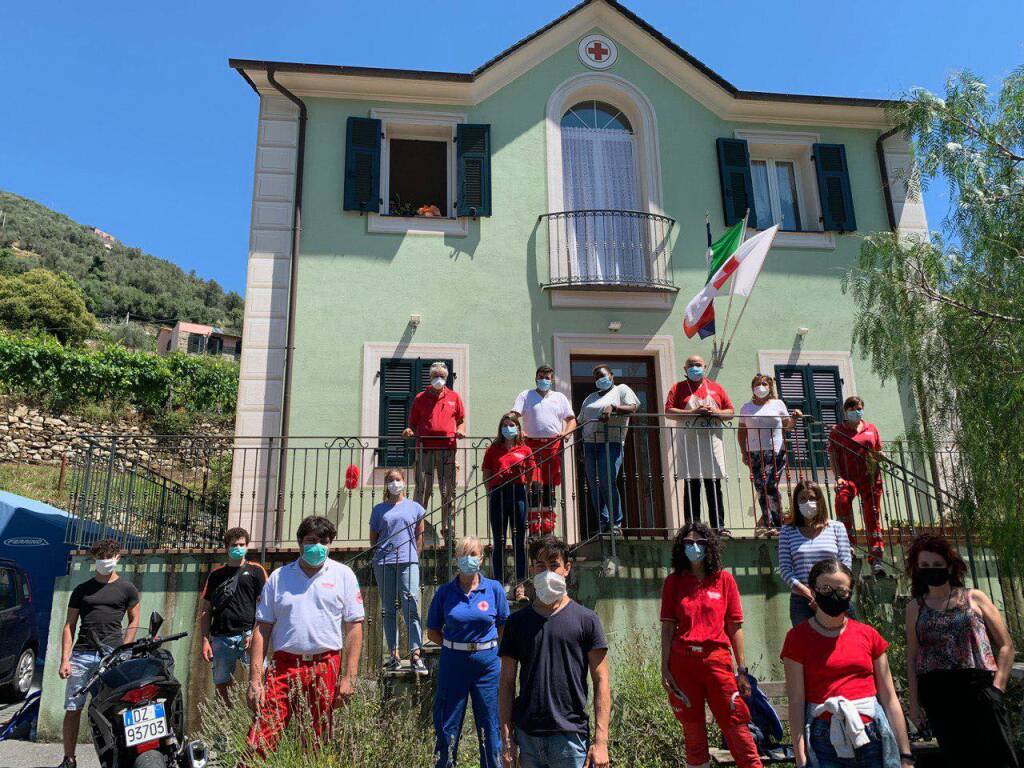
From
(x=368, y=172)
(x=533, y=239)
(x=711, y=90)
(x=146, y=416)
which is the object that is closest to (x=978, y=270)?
(x=533, y=239)

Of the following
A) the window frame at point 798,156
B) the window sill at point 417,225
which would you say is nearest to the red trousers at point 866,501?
the window frame at point 798,156

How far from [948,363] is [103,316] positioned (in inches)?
2340

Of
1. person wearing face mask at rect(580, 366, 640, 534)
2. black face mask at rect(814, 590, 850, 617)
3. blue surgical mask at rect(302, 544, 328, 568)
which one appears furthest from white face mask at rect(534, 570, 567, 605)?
person wearing face mask at rect(580, 366, 640, 534)

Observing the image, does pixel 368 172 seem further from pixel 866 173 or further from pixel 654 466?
pixel 866 173

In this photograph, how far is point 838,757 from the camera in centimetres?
371

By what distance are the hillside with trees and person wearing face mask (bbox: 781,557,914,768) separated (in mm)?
50609

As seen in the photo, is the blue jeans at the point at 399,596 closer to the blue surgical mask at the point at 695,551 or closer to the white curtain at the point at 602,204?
the blue surgical mask at the point at 695,551

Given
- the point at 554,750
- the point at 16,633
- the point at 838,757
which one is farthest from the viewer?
the point at 16,633

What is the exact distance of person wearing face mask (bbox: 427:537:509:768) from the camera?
16.3ft

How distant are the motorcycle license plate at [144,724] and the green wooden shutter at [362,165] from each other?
24.6 ft

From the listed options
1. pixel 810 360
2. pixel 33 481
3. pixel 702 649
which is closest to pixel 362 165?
pixel 810 360

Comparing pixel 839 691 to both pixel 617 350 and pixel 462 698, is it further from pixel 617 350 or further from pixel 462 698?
pixel 617 350

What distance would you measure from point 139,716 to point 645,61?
36.7 ft

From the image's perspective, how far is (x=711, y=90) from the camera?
39.8 feet
